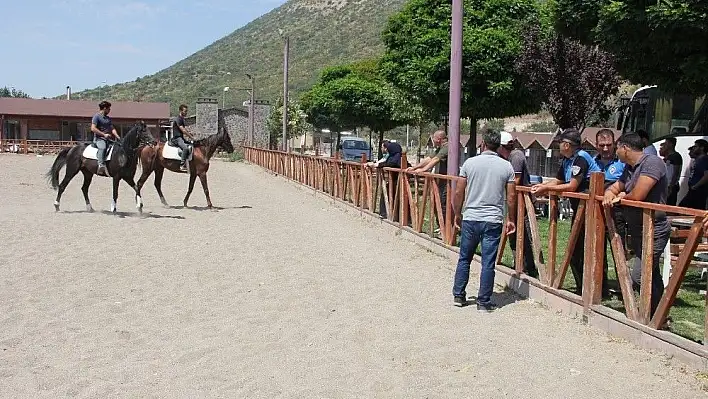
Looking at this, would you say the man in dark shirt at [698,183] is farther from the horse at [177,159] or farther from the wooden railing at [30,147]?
the wooden railing at [30,147]

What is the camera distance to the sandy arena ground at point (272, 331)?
5.18m

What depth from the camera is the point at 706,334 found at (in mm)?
5281

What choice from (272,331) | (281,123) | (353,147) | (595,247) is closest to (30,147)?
(281,123)

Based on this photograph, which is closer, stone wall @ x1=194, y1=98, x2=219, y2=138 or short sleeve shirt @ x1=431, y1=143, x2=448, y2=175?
short sleeve shirt @ x1=431, y1=143, x2=448, y2=175

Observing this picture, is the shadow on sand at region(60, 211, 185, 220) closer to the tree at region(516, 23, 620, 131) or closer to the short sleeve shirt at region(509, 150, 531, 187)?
the short sleeve shirt at region(509, 150, 531, 187)

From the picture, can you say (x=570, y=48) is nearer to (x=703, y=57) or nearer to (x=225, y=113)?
(x=703, y=57)

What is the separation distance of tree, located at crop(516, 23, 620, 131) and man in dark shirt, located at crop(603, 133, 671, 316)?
12.5 metres

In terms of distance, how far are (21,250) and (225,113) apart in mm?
69369

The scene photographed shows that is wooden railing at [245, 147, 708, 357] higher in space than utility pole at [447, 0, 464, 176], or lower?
lower

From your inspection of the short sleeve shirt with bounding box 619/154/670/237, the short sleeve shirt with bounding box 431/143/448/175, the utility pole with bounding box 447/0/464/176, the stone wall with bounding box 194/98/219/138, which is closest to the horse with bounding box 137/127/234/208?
the short sleeve shirt with bounding box 431/143/448/175

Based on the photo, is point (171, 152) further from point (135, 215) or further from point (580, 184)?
point (580, 184)

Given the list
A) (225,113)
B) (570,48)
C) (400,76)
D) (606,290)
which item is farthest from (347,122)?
(225,113)

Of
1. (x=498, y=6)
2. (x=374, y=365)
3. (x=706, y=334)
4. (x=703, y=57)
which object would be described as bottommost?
(x=374, y=365)

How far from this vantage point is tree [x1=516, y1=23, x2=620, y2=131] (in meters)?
18.9
